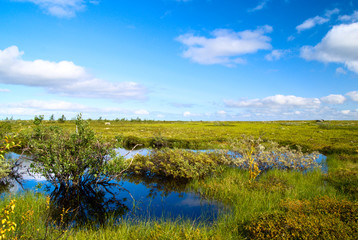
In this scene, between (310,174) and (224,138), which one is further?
(224,138)

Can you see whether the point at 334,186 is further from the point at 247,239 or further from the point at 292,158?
the point at 247,239

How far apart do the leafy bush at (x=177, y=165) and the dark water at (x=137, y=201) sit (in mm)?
1032

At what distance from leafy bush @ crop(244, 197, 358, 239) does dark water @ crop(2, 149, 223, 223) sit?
2.28m

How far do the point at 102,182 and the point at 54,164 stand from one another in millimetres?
3080

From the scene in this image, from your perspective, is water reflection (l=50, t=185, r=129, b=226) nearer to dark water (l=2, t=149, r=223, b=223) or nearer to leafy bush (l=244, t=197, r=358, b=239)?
dark water (l=2, t=149, r=223, b=223)

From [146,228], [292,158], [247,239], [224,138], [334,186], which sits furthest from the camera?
[224,138]

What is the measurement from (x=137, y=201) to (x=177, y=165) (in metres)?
4.84

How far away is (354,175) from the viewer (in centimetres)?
1288

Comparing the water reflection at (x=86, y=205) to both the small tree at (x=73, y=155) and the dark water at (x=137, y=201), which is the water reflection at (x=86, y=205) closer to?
the dark water at (x=137, y=201)

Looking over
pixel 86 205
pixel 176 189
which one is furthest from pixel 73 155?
pixel 176 189

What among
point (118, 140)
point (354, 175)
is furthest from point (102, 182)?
point (354, 175)

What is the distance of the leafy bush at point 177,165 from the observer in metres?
14.8

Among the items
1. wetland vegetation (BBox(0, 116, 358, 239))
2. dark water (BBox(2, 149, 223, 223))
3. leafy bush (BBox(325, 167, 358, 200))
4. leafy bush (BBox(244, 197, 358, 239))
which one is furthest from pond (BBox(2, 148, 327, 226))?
leafy bush (BBox(325, 167, 358, 200))

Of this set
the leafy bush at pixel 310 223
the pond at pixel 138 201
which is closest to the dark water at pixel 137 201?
the pond at pixel 138 201
